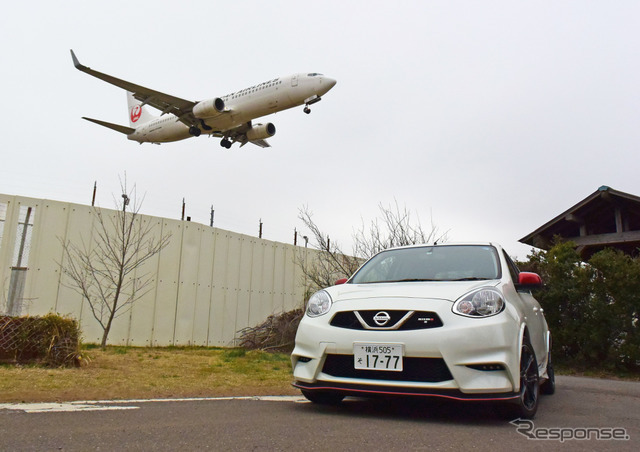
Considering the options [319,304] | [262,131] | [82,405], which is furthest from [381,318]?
[262,131]

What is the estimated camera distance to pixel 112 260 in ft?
41.3

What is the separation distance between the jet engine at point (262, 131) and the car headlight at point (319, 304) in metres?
20.8

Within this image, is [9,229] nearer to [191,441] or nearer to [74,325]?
[74,325]

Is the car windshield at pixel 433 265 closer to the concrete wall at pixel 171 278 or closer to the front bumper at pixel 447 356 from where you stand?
the front bumper at pixel 447 356

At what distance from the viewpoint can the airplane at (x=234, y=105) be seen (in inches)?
Result: 800

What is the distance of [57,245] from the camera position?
39.5 feet

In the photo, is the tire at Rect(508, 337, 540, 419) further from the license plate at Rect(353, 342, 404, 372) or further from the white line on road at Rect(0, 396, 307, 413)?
the white line on road at Rect(0, 396, 307, 413)

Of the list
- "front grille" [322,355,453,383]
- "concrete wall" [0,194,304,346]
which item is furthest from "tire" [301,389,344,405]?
"concrete wall" [0,194,304,346]

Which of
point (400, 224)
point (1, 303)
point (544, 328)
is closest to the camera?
point (544, 328)

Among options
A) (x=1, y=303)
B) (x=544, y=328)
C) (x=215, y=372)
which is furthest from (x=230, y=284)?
(x=544, y=328)

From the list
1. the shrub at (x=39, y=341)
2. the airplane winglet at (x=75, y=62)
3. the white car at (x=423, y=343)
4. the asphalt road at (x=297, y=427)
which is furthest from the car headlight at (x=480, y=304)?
the airplane winglet at (x=75, y=62)

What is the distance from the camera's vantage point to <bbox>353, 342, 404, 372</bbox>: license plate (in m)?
3.61

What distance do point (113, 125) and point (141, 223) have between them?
16.4 m

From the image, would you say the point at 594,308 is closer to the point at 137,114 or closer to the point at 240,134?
the point at 240,134
